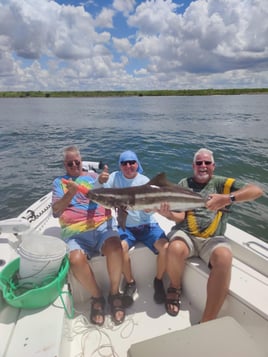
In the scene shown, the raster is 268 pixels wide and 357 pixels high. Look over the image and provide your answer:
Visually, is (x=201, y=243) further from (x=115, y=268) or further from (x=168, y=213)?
(x=115, y=268)

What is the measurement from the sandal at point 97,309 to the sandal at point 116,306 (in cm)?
11

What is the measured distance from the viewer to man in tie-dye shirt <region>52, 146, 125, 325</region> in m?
3.21

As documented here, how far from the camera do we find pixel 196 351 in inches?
67.6

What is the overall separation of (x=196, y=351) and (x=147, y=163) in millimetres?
10085

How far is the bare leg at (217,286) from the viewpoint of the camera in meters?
2.87

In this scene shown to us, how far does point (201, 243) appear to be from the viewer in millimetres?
3355

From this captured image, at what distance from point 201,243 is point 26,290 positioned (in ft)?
6.53

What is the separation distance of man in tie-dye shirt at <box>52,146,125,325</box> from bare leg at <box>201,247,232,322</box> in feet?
3.31

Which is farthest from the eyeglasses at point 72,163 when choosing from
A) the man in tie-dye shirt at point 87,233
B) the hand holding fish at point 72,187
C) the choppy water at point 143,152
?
the choppy water at point 143,152

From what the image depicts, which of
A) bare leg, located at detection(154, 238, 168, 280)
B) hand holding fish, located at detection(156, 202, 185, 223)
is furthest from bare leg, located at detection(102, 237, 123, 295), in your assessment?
hand holding fish, located at detection(156, 202, 185, 223)

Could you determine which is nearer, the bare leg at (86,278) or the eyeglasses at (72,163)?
the bare leg at (86,278)

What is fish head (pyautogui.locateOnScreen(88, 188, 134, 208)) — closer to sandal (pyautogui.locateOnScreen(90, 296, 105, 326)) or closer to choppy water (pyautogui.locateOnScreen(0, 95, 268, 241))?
sandal (pyautogui.locateOnScreen(90, 296, 105, 326))

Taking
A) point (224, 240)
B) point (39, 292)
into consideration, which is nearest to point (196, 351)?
point (39, 292)

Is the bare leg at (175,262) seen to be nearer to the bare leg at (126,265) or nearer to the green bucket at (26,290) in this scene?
the bare leg at (126,265)
